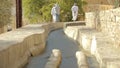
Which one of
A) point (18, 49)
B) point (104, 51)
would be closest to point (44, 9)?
point (18, 49)

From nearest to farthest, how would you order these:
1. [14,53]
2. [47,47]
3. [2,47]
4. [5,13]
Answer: [2,47] < [14,53] < [47,47] < [5,13]

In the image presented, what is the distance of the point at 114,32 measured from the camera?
8.98 metres

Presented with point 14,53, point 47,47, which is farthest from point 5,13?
point 14,53

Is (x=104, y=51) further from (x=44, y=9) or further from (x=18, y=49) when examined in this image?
(x=44, y=9)

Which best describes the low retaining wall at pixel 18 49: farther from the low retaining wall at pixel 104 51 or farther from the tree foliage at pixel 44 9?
the tree foliage at pixel 44 9

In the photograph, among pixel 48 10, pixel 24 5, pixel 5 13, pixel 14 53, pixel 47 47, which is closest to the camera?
pixel 14 53

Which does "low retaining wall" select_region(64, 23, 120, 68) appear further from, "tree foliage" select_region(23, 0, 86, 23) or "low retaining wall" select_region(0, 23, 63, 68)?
"tree foliage" select_region(23, 0, 86, 23)

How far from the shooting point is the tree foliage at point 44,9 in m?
26.8

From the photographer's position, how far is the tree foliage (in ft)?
87.8

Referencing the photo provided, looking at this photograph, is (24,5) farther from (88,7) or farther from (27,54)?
(27,54)

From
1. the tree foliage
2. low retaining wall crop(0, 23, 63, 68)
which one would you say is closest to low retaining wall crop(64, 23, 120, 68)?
low retaining wall crop(0, 23, 63, 68)

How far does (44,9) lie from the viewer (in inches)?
1094

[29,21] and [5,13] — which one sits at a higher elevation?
[5,13]

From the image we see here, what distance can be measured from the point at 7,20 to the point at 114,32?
766 centimetres
